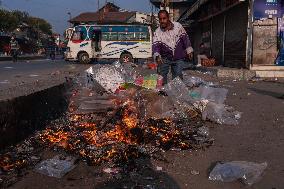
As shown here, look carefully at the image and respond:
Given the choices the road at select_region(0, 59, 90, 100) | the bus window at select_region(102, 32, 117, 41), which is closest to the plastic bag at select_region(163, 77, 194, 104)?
the road at select_region(0, 59, 90, 100)

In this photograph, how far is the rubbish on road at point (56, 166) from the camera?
3.74m

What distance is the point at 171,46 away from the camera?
7602 mm

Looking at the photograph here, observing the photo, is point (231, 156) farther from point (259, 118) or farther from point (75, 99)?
point (75, 99)

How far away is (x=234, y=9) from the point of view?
18000 millimetres

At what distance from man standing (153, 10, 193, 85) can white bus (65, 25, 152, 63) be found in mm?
20892

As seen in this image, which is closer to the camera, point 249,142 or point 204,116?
point 249,142

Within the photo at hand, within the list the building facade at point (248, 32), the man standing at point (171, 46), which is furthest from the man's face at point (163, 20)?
the building facade at point (248, 32)

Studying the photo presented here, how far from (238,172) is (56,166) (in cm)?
179

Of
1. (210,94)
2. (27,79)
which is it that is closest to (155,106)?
(210,94)

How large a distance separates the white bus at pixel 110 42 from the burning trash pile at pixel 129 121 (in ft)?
68.7

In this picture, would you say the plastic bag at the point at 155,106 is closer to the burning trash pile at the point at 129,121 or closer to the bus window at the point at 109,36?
the burning trash pile at the point at 129,121

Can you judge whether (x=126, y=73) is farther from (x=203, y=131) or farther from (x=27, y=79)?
(x=27, y=79)

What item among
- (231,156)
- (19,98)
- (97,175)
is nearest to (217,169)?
(231,156)

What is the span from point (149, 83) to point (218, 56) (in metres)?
14.4
